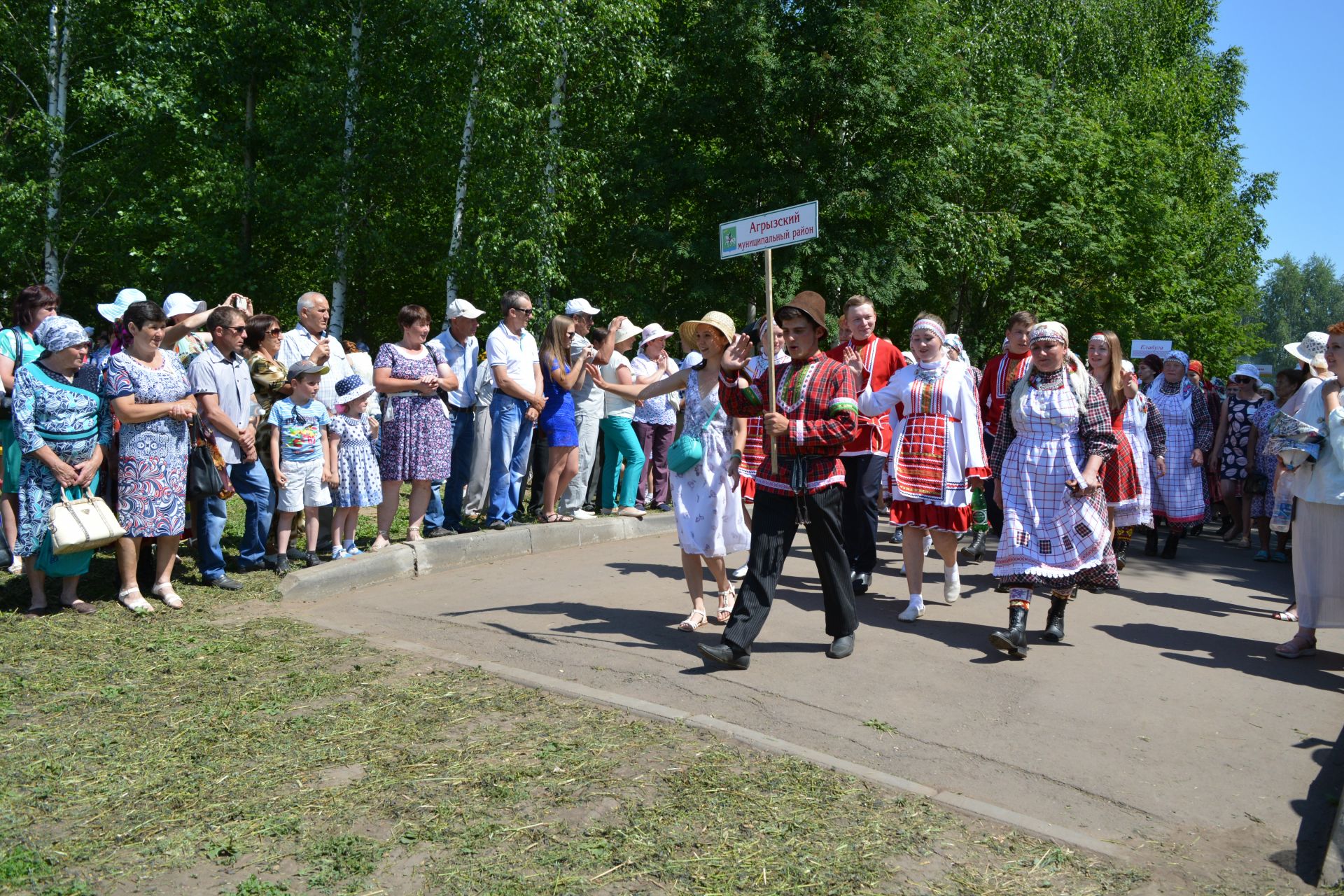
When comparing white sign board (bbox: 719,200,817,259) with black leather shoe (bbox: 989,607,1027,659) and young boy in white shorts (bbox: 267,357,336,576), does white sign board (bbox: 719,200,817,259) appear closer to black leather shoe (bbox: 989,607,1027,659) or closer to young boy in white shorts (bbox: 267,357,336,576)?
black leather shoe (bbox: 989,607,1027,659)

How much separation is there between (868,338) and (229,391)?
15.6 feet

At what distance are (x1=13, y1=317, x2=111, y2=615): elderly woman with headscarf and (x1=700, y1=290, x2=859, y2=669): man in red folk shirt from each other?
4049 mm

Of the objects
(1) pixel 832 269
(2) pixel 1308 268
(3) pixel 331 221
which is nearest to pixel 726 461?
(1) pixel 832 269

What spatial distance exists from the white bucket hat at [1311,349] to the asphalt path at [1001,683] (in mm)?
1967

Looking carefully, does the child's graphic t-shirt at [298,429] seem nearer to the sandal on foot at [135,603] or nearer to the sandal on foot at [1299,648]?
the sandal on foot at [135,603]

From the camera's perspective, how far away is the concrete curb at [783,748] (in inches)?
164

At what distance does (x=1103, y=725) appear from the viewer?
220 inches

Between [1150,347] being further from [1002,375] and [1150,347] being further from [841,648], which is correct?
[841,648]

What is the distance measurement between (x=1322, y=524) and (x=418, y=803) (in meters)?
5.79

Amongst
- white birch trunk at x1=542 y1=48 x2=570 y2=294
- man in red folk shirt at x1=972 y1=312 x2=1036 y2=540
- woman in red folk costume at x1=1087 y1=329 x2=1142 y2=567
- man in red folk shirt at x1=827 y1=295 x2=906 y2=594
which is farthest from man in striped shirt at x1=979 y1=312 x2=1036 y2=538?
white birch trunk at x1=542 y1=48 x2=570 y2=294

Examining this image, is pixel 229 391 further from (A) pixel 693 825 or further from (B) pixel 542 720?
(A) pixel 693 825

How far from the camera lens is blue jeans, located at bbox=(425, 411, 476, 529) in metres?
9.98

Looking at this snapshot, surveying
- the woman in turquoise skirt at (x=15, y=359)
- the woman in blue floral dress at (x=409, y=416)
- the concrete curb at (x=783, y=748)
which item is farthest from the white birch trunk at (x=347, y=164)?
the concrete curb at (x=783, y=748)

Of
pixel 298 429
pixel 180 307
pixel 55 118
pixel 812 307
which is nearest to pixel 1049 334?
pixel 812 307
